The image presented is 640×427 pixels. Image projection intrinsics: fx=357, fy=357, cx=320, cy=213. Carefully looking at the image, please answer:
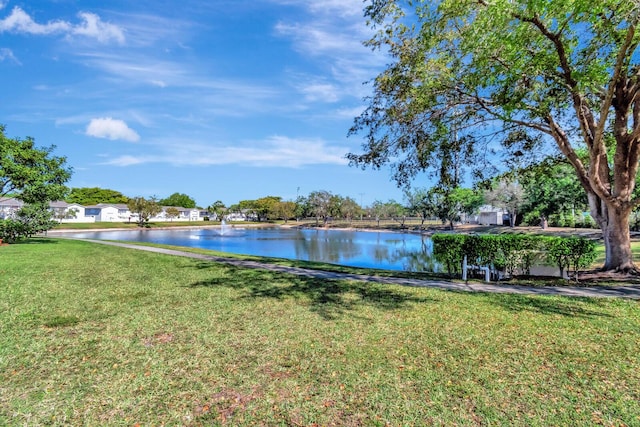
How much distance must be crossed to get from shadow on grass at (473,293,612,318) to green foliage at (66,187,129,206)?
91.9 meters

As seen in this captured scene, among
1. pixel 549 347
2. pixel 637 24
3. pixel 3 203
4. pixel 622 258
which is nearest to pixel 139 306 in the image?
Result: pixel 549 347

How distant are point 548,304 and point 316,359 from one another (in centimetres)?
464

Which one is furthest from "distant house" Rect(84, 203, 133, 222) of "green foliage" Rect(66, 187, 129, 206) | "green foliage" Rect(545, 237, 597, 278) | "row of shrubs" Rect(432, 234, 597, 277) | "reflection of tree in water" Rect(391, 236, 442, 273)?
"green foliage" Rect(545, 237, 597, 278)

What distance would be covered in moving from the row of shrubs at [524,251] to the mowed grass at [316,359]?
8.28 ft

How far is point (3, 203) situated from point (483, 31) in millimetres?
66315

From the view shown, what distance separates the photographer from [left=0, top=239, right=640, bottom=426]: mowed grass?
282 cm

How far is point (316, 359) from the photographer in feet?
12.4

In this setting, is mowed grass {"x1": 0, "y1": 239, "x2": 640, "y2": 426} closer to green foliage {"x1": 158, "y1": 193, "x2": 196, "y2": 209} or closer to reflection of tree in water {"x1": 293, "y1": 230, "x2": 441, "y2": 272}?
reflection of tree in water {"x1": 293, "y1": 230, "x2": 441, "y2": 272}

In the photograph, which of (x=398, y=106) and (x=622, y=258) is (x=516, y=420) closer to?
(x=398, y=106)

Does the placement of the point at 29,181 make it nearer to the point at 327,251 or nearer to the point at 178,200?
the point at 327,251

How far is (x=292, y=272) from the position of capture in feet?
32.1

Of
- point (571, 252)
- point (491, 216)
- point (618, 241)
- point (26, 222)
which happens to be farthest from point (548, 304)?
point (491, 216)

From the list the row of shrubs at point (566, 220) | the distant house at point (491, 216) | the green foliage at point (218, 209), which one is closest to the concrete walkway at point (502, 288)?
the row of shrubs at point (566, 220)

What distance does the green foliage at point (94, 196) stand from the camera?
278 ft
